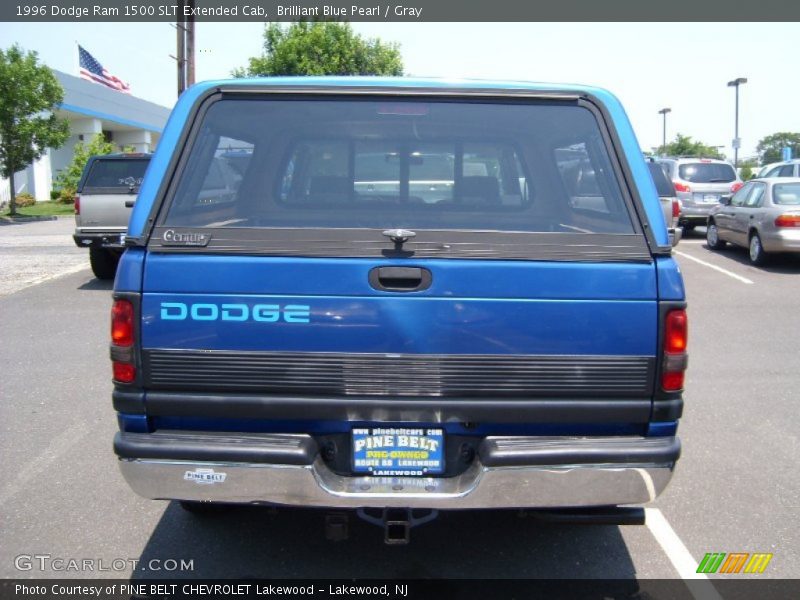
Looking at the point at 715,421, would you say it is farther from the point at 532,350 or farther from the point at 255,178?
the point at 255,178

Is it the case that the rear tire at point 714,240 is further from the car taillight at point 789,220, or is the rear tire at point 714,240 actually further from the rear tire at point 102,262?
the rear tire at point 102,262

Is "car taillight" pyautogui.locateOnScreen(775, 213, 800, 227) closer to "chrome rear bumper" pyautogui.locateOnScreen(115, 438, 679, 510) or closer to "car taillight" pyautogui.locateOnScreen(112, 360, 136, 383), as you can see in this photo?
"chrome rear bumper" pyautogui.locateOnScreen(115, 438, 679, 510)

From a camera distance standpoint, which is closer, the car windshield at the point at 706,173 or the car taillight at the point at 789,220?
the car taillight at the point at 789,220

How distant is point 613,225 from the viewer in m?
3.21

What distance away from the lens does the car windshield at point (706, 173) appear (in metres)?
17.6

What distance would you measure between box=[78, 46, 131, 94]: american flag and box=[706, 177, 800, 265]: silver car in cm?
3822

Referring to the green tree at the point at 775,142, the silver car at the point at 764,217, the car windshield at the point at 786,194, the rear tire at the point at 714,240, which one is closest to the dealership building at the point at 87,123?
the rear tire at the point at 714,240

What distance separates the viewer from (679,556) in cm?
377

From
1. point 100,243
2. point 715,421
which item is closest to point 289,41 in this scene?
point 100,243

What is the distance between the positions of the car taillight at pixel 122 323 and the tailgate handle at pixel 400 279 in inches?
37.0

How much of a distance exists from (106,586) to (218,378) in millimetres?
1268

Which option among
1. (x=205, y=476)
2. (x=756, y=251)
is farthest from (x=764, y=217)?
(x=205, y=476)

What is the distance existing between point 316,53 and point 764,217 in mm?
28331

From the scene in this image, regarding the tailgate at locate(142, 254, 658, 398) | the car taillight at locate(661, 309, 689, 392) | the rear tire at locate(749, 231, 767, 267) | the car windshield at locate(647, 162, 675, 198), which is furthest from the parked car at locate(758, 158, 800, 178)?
the tailgate at locate(142, 254, 658, 398)
